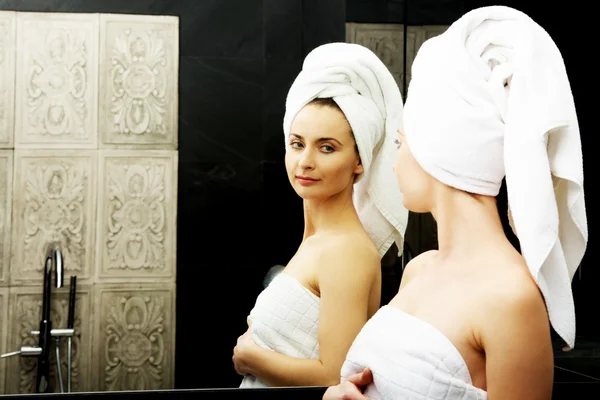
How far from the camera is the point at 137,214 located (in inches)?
50.3

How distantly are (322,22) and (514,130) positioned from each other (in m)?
0.51

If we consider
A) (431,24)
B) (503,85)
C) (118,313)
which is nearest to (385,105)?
(431,24)

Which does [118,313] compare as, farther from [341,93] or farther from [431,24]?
[431,24]

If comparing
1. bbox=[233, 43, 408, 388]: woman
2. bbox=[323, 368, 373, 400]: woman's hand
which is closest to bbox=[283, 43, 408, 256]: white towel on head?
bbox=[233, 43, 408, 388]: woman

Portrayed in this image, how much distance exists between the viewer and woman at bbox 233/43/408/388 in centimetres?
125

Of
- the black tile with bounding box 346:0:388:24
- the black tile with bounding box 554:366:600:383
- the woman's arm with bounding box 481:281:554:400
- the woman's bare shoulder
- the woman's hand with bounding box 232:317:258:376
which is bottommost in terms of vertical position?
the black tile with bounding box 554:366:600:383

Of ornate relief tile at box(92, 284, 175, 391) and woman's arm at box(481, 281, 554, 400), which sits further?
ornate relief tile at box(92, 284, 175, 391)

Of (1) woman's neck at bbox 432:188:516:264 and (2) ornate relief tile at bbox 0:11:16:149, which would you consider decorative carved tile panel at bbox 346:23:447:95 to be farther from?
(2) ornate relief tile at bbox 0:11:16:149

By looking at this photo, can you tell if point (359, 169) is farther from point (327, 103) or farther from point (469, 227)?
point (469, 227)

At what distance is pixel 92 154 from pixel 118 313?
0.29 metres

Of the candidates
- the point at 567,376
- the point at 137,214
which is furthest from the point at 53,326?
the point at 567,376

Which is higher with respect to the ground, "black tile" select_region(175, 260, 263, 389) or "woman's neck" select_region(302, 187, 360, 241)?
"woman's neck" select_region(302, 187, 360, 241)

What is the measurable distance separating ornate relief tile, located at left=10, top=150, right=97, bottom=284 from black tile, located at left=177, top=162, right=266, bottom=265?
16 cm

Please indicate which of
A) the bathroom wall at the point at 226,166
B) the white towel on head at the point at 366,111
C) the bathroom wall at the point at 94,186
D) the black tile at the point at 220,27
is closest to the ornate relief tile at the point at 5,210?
the bathroom wall at the point at 94,186
